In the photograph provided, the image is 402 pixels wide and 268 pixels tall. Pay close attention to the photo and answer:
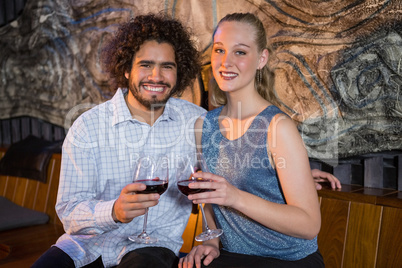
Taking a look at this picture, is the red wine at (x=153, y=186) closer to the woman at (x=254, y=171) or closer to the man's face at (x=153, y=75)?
the woman at (x=254, y=171)

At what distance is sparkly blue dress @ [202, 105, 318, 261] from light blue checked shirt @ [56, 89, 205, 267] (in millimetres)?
290

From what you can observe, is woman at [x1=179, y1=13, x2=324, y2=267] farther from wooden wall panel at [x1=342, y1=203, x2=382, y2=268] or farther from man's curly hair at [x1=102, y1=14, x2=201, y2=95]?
man's curly hair at [x1=102, y1=14, x2=201, y2=95]

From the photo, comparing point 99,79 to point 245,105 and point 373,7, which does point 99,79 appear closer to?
point 245,105

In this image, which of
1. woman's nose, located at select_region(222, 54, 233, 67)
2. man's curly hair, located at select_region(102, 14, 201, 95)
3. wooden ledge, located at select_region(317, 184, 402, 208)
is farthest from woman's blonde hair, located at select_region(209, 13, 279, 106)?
wooden ledge, located at select_region(317, 184, 402, 208)

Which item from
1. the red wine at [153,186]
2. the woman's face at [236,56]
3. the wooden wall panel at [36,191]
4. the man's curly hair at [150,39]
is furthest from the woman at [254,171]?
the wooden wall panel at [36,191]

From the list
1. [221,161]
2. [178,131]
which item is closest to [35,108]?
[178,131]

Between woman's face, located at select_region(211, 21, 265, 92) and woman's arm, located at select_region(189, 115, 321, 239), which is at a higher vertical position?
woman's face, located at select_region(211, 21, 265, 92)

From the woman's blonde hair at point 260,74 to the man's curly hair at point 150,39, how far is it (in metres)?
0.37

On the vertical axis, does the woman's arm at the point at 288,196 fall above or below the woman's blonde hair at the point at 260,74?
below

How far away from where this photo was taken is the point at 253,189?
1.58 m

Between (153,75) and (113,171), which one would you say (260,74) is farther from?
(113,171)

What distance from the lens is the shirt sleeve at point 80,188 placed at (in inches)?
63.0

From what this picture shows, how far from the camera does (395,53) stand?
1852 mm

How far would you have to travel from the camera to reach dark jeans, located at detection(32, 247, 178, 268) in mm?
1626
